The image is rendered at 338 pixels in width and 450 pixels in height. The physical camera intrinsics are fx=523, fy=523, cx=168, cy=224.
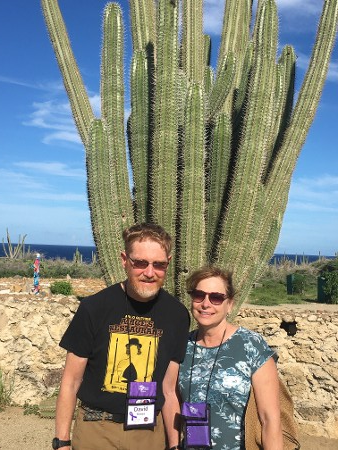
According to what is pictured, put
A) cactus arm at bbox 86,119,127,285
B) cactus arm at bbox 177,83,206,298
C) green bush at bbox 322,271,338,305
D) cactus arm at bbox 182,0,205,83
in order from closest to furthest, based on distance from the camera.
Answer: cactus arm at bbox 177,83,206,298
cactus arm at bbox 86,119,127,285
cactus arm at bbox 182,0,205,83
green bush at bbox 322,271,338,305

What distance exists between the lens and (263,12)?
20.5 ft

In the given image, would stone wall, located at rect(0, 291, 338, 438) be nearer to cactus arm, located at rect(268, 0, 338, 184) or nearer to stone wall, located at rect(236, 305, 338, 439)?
stone wall, located at rect(236, 305, 338, 439)

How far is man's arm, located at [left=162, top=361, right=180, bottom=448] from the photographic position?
2.57m

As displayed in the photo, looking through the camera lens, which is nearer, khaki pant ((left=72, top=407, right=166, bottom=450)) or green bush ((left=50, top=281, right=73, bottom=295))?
khaki pant ((left=72, top=407, right=166, bottom=450))

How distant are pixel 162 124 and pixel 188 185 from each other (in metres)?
0.70

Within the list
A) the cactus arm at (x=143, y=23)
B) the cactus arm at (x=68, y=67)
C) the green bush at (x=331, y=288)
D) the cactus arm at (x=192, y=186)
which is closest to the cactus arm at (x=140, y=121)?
the cactus arm at (x=143, y=23)

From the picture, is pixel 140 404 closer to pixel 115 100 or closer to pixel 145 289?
pixel 145 289

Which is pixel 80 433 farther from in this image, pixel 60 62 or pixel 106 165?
pixel 60 62

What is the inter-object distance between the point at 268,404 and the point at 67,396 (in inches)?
36.8

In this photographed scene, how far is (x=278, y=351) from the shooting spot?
712 cm

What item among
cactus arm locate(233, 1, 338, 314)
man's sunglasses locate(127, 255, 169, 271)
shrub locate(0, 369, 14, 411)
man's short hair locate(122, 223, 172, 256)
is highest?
cactus arm locate(233, 1, 338, 314)

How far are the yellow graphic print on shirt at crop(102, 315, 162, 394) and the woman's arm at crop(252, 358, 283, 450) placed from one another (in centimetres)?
52

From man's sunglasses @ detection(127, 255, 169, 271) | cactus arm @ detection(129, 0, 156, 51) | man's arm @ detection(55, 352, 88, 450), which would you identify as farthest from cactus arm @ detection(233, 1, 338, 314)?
man's arm @ detection(55, 352, 88, 450)

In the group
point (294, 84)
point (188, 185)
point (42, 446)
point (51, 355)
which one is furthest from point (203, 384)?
point (294, 84)
